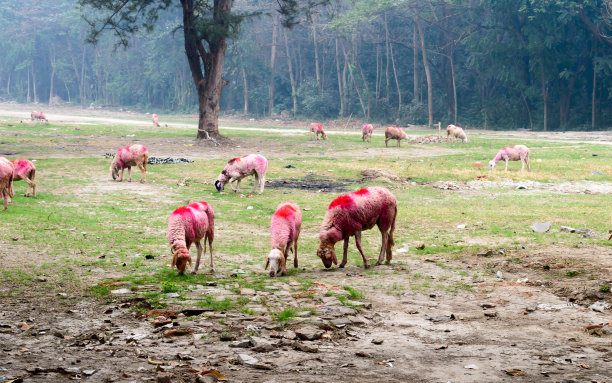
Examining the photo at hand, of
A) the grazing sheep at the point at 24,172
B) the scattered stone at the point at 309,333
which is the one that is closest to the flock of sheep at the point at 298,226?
the scattered stone at the point at 309,333

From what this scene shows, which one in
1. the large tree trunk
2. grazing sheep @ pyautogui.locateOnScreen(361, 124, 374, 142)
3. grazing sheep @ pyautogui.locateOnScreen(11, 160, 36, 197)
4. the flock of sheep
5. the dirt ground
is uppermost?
the large tree trunk

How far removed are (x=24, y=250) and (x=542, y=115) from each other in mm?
47659

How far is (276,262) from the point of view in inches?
375

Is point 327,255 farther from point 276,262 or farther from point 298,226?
point 276,262

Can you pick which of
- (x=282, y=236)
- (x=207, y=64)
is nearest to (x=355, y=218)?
(x=282, y=236)

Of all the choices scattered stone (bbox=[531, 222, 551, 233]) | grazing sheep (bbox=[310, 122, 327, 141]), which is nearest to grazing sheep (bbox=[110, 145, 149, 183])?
scattered stone (bbox=[531, 222, 551, 233])

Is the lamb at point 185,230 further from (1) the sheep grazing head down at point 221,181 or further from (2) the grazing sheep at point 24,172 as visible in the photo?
(1) the sheep grazing head down at point 221,181

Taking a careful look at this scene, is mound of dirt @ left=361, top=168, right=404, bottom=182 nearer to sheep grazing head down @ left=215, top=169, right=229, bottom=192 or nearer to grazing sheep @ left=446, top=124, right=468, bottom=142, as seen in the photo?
sheep grazing head down @ left=215, top=169, right=229, bottom=192

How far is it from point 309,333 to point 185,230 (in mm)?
3373

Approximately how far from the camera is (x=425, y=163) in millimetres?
26547

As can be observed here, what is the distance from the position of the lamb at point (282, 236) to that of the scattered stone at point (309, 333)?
2.57 meters

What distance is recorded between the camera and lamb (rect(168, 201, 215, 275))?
910 cm

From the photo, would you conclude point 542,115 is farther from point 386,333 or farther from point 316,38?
point 386,333

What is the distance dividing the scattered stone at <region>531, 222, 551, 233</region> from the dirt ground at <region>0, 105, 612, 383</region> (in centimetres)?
333
